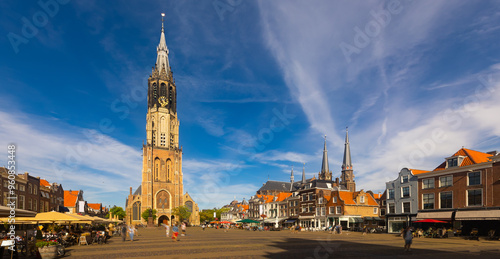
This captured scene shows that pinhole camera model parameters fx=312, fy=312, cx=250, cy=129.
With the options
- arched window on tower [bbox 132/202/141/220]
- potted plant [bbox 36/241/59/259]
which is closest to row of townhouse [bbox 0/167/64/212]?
arched window on tower [bbox 132/202/141/220]

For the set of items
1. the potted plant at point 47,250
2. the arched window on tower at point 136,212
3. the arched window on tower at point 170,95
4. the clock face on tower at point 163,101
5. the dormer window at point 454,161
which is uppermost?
the arched window on tower at point 170,95

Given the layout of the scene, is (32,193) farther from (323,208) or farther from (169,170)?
(323,208)

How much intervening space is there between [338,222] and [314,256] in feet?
144

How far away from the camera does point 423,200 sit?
135 feet

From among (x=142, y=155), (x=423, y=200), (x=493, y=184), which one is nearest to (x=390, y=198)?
(x=423, y=200)

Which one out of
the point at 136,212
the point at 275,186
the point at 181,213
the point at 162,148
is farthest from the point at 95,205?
the point at 275,186

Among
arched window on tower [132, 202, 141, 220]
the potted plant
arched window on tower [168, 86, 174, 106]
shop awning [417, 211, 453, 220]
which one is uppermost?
arched window on tower [168, 86, 174, 106]

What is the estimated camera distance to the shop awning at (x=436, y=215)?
36.4 metres

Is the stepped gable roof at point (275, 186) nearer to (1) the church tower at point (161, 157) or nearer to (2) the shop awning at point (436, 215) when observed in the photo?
(1) the church tower at point (161, 157)

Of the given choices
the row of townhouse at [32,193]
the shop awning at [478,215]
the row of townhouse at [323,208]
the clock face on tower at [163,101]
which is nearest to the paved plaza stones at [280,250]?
the shop awning at [478,215]

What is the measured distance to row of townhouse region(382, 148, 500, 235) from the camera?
32312 mm

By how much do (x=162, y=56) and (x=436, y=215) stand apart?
94524 mm

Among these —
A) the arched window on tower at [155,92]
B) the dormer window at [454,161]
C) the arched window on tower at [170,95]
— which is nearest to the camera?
the dormer window at [454,161]

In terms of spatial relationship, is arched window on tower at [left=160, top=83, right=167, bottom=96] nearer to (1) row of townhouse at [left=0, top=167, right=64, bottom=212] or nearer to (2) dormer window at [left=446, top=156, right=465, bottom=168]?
(1) row of townhouse at [left=0, top=167, right=64, bottom=212]
